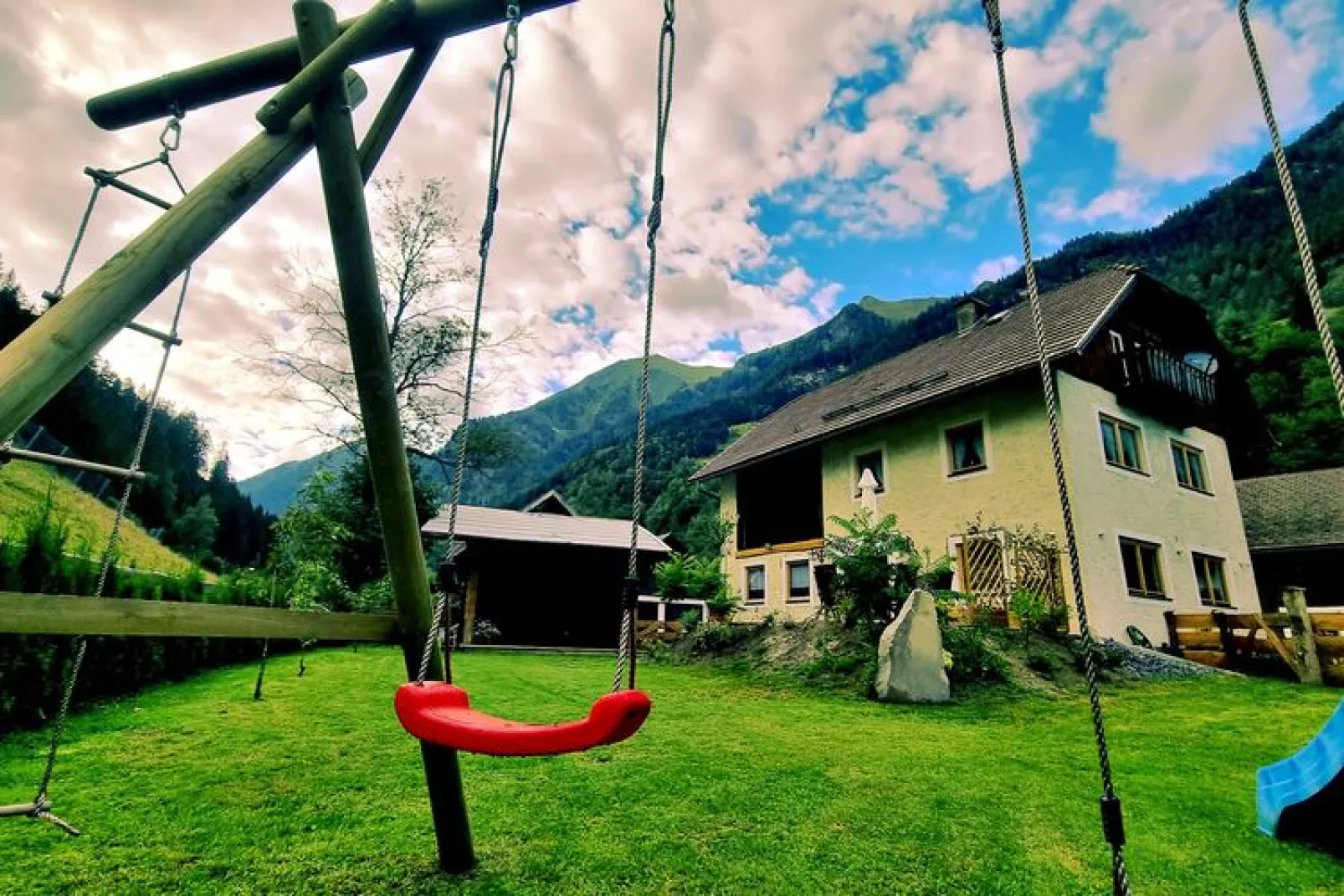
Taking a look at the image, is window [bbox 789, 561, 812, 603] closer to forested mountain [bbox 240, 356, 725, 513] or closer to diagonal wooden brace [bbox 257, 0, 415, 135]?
forested mountain [bbox 240, 356, 725, 513]

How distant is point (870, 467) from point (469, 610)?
1148 cm

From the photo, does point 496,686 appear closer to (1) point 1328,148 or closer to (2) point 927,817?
(2) point 927,817

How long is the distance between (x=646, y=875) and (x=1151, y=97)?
403cm

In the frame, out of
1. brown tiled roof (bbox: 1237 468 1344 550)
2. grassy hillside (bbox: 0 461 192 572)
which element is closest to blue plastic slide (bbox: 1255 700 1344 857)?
brown tiled roof (bbox: 1237 468 1344 550)

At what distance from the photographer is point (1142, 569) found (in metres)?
13.8

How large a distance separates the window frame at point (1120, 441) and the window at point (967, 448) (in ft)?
7.64

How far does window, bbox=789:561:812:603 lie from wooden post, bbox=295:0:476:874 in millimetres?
17124

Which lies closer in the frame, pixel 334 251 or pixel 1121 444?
pixel 334 251

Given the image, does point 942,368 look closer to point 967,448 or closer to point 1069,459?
point 967,448

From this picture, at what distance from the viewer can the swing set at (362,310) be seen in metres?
1.73

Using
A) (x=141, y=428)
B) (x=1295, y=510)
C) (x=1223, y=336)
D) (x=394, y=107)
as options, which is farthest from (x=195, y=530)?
(x=1223, y=336)

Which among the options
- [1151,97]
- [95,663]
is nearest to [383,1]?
[1151,97]

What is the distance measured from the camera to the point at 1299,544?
1975 cm

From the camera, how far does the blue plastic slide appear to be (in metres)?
3.17
